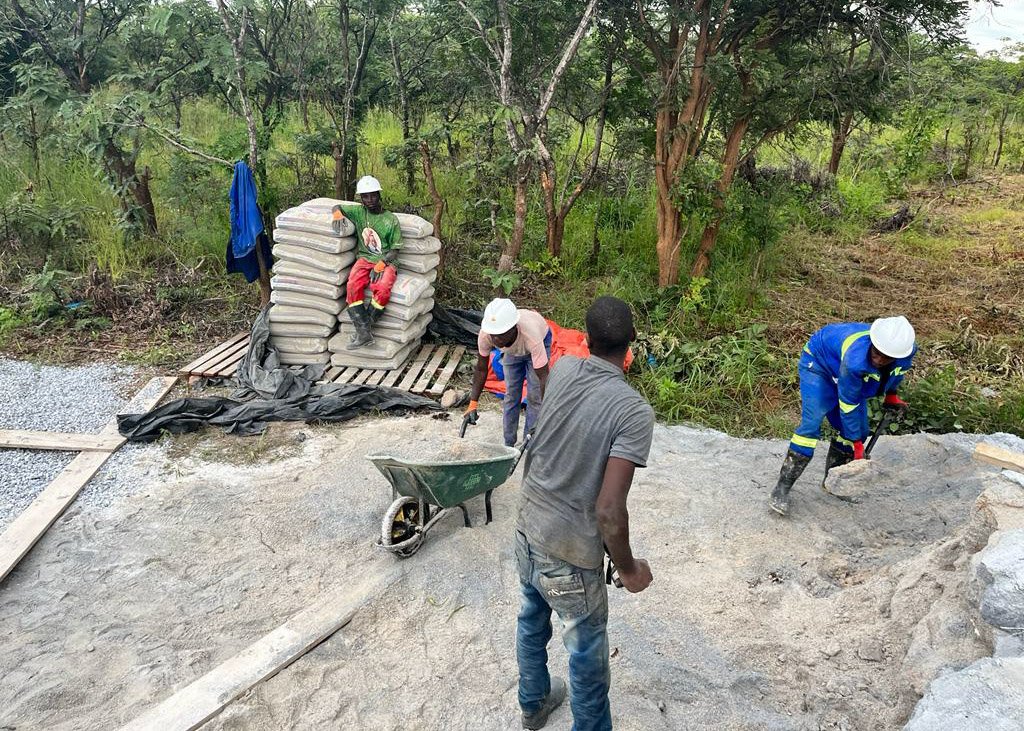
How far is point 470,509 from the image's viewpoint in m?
4.19

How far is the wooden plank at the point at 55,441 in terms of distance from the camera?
4.70 metres

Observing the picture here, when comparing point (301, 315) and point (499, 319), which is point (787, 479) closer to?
point (499, 319)

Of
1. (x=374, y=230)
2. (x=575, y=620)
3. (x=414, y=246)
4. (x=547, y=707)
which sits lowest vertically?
(x=547, y=707)

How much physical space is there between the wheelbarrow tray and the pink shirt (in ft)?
2.07

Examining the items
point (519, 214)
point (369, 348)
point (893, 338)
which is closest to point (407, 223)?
point (519, 214)

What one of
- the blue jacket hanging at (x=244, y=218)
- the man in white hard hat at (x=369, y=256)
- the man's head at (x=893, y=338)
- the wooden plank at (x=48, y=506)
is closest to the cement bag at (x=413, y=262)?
the man in white hard hat at (x=369, y=256)

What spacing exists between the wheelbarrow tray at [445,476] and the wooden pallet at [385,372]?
6.95ft

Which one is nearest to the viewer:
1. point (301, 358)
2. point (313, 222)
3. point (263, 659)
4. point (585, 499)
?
point (585, 499)

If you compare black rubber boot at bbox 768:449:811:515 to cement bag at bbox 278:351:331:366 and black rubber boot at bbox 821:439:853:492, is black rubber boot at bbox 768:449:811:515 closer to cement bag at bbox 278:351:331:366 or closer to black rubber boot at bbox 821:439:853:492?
black rubber boot at bbox 821:439:853:492

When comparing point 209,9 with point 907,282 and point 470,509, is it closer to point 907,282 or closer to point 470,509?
point 470,509

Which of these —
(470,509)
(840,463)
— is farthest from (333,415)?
(840,463)

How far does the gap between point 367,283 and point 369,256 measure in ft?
0.84

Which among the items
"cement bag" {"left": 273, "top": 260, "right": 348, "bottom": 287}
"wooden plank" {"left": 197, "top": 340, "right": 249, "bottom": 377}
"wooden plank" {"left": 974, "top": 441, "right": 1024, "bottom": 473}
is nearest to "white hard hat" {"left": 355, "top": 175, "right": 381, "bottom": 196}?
Answer: "cement bag" {"left": 273, "top": 260, "right": 348, "bottom": 287}

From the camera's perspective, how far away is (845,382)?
371 centimetres
